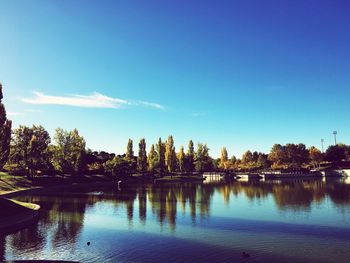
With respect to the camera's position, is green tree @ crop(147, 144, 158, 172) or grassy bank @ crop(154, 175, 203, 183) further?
green tree @ crop(147, 144, 158, 172)

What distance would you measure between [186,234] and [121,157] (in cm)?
10185

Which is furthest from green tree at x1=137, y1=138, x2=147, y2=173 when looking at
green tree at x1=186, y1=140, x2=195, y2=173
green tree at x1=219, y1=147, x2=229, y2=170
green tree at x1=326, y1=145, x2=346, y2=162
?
green tree at x1=326, y1=145, x2=346, y2=162

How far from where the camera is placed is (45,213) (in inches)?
1678

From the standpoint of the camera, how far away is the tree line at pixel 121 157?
3177 inches

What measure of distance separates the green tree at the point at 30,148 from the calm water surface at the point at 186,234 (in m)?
35.3

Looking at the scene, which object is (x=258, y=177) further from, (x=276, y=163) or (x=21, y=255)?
(x=21, y=255)

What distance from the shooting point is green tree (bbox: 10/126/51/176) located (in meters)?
79.2

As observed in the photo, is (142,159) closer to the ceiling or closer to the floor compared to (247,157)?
closer to the floor

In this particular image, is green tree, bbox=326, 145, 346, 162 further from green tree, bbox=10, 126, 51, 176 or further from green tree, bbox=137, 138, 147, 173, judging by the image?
green tree, bbox=10, 126, 51, 176

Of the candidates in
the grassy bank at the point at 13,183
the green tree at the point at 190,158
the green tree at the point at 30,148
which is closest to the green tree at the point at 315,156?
the green tree at the point at 190,158

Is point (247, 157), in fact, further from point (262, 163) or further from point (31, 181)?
point (31, 181)

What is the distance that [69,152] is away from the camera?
95.8 metres

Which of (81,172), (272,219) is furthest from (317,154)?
(272,219)

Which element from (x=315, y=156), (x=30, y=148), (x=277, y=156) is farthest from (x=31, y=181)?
(x=315, y=156)
